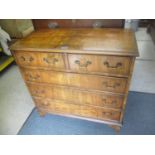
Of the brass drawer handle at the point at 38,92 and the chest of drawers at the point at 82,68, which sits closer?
the chest of drawers at the point at 82,68

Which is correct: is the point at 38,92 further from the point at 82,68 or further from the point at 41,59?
the point at 82,68

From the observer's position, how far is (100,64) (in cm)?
108

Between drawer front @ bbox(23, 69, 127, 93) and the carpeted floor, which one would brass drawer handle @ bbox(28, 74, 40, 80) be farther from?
the carpeted floor

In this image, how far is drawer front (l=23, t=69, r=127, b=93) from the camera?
45.6 inches

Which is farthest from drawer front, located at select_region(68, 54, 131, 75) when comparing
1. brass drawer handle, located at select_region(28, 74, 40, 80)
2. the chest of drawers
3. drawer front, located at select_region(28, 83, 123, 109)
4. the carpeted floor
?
the carpeted floor

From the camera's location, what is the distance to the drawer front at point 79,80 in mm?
1158

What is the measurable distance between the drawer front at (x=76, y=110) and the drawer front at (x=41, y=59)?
1.52ft

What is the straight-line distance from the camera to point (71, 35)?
1266 mm

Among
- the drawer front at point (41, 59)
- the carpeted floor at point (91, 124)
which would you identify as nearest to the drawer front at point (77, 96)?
the drawer front at point (41, 59)

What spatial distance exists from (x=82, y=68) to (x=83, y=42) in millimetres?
200

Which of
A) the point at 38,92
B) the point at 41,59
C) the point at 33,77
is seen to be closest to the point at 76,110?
the point at 38,92

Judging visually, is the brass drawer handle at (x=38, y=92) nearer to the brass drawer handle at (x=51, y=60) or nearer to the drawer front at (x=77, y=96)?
the drawer front at (x=77, y=96)
